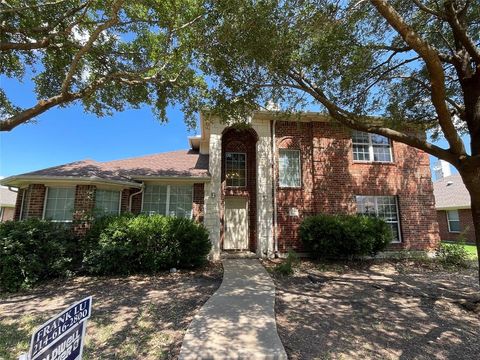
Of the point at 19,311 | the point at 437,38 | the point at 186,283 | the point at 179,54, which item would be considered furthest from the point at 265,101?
the point at 19,311

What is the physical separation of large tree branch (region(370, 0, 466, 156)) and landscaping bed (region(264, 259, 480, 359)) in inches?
138

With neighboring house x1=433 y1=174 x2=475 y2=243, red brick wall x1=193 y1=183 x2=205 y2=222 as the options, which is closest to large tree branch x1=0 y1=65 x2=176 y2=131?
red brick wall x1=193 y1=183 x2=205 y2=222

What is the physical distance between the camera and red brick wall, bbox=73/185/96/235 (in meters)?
9.68

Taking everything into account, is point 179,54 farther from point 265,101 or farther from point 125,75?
point 265,101

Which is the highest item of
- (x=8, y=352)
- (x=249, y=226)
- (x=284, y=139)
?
(x=284, y=139)

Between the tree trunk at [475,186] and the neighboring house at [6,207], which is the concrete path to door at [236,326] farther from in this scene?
the neighboring house at [6,207]

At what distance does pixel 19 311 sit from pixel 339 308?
6.89m

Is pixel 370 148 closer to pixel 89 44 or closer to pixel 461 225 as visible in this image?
pixel 89 44

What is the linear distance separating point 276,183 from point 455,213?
16.1m

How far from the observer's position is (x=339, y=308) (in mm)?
6012

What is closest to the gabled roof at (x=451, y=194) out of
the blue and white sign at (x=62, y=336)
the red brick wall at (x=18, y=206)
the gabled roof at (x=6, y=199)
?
the blue and white sign at (x=62, y=336)

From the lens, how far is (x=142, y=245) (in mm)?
8930

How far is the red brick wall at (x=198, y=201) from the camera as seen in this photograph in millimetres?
11492

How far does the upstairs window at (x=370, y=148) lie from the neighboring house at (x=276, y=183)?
47 mm
